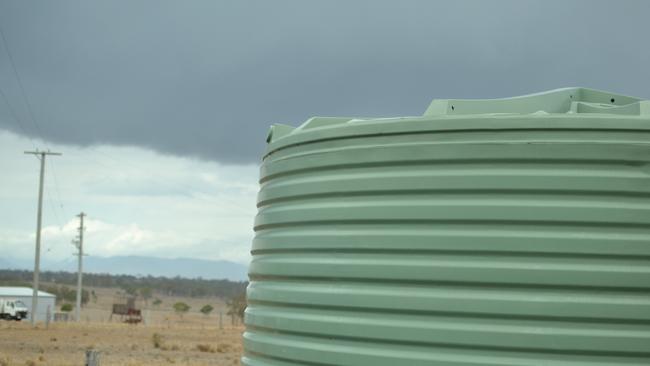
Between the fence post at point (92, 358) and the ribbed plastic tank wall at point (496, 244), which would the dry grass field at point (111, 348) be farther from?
the ribbed plastic tank wall at point (496, 244)

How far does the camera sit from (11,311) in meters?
68.2

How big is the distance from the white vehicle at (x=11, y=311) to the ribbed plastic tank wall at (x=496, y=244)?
68.9 m

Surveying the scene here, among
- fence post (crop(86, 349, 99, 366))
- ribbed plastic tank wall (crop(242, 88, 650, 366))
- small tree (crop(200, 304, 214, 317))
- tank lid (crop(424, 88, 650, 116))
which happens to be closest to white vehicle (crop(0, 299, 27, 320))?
small tree (crop(200, 304, 214, 317))

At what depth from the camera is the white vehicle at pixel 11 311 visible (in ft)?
222

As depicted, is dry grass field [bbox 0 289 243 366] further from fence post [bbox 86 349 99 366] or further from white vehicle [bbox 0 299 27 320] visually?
white vehicle [bbox 0 299 27 320]

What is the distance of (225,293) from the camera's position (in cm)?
16262

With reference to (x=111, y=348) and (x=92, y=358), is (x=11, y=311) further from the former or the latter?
(x=92, y=358)

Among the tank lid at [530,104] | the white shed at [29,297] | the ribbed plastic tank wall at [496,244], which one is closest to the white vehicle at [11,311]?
the white shed at [29,297]

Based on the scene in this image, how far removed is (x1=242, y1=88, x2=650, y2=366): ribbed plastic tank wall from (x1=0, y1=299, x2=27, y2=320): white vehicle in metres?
68.9

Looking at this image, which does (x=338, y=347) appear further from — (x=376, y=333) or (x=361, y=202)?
(x=361, y=202)

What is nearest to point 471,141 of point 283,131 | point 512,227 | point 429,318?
point 512,227

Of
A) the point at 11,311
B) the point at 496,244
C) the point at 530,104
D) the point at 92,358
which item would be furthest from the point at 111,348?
the point at 11,311

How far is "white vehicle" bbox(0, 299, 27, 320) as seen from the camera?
6769 cm

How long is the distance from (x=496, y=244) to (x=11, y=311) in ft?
229
